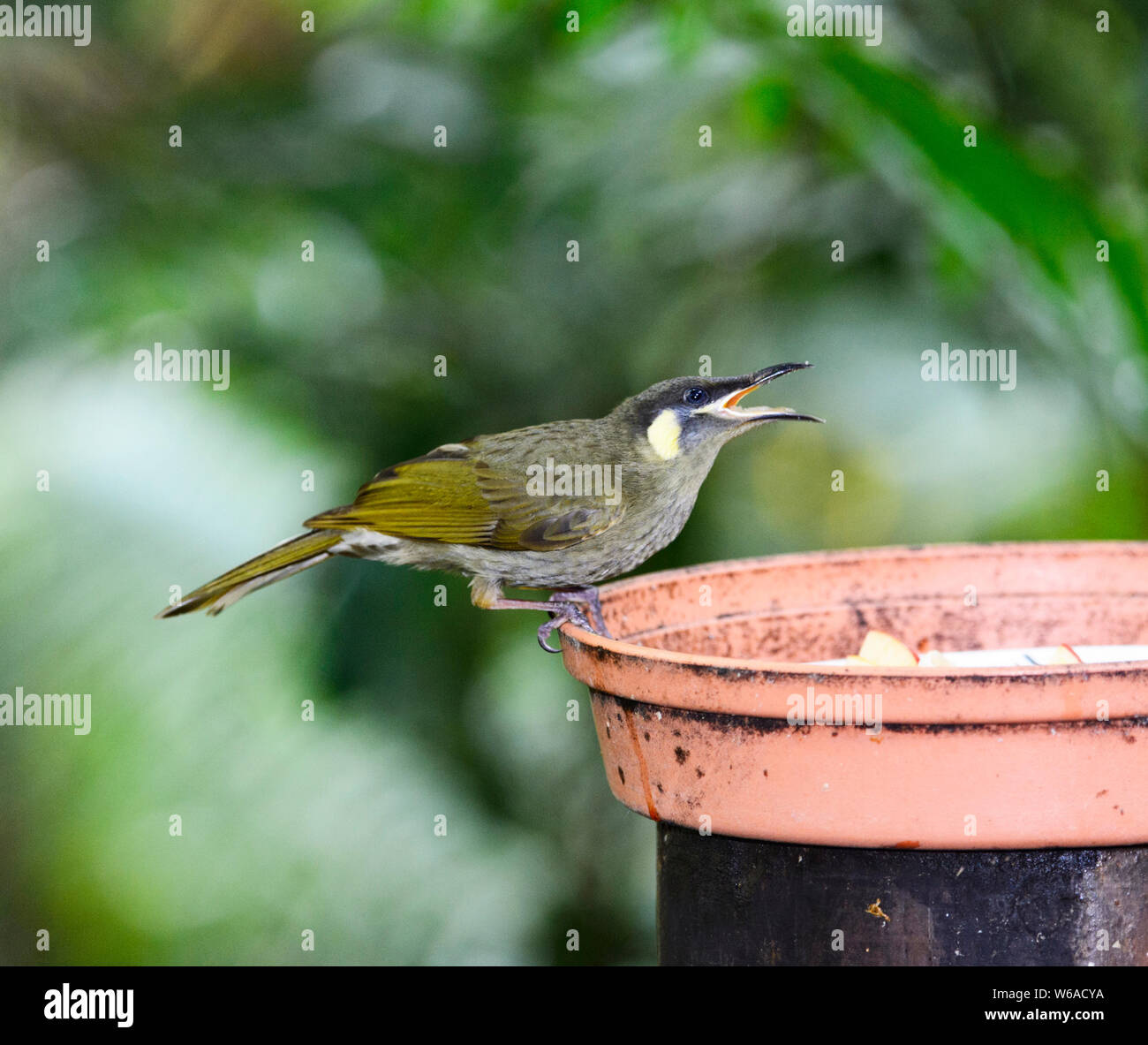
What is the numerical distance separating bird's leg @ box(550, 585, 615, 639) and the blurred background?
1021 mm

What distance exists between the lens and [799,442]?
4.92 meters

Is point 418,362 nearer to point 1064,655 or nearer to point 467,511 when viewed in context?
point 467,511

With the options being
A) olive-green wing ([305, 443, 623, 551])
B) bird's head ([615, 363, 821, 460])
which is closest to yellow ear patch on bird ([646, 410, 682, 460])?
bird's head ([615, 363, 821, 460])

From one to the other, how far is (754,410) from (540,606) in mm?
584

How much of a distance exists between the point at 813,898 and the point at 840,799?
18cm

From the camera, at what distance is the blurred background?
3.59 meters

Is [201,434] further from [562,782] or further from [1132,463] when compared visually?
[1132,463]

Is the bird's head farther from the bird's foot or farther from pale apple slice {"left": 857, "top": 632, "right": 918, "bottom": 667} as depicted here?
pale apple slice {"left": 857, "top": 632, "right": 918, "bottom": 667}

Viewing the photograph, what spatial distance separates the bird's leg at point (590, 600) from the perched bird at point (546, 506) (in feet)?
0.03

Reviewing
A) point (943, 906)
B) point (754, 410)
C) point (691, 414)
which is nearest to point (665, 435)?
point (691, 414)

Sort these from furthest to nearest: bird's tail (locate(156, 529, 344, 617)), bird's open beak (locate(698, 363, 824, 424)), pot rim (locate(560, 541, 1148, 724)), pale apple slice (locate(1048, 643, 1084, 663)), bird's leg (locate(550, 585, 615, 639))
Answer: bird's tail (locate(156, 529, 344, 617)) < bird's open beak (locate(698, 363, 824, 424)) < bird's leg (locate(550, 585, 615, 639)) < pale apple slice (locate(1048, 643, 1084, 663)) < pot rim (locate(560, 541, 1148, 724))

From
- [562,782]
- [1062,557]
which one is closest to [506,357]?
[562,782]

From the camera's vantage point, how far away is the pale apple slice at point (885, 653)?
7.16 ft

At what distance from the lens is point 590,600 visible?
2570mm
